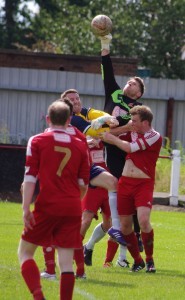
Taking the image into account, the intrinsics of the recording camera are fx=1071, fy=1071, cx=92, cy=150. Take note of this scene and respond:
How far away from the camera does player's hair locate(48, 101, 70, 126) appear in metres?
8.74

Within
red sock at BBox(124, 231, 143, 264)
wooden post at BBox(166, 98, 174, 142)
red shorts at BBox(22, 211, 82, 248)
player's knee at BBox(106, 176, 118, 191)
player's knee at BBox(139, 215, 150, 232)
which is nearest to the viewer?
red shorts at BBox(22, 211, 82, 248)

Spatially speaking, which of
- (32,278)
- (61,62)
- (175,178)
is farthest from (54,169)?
(61,62)

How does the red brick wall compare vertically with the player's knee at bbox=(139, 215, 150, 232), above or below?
above

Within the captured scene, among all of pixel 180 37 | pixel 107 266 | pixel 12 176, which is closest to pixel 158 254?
pixel 107 266

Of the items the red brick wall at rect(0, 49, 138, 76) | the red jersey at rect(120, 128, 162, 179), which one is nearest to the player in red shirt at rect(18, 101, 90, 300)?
the red jersey at rect(120, 128, 162, 179)

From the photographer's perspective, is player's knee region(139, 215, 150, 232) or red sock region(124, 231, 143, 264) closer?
player's knee region(139, 215, 150, 232)

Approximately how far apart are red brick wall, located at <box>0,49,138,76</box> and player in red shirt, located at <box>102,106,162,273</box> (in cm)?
2190

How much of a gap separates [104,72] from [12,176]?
408 inches

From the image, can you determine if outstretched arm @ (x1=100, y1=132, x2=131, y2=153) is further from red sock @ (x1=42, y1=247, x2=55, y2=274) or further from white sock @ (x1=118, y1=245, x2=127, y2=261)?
white sock @ (x1=118, y1=245, x2=127, y2=261)

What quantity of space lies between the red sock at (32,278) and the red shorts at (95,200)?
3297 mm

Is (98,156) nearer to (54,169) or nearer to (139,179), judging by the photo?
Answer: (139,179)

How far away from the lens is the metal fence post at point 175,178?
2220cm

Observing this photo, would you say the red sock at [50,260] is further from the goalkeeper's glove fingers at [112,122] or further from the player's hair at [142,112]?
the player's hair at [142,112]

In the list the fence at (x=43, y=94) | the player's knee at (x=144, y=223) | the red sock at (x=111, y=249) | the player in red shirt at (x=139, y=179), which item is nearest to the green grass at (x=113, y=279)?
the red sock at (x=111, y=249)
